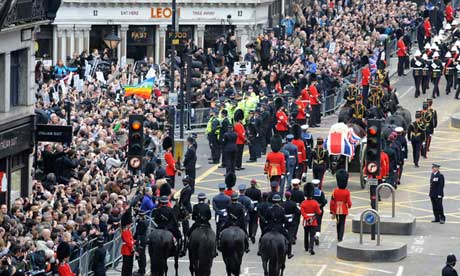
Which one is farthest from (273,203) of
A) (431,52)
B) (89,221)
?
(431,52)

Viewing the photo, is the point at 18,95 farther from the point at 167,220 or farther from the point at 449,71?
the point at 449,71

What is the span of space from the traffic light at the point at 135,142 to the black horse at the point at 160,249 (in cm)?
417

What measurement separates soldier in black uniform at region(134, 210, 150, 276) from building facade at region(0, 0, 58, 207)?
501 cm

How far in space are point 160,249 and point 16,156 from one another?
8.45 meters

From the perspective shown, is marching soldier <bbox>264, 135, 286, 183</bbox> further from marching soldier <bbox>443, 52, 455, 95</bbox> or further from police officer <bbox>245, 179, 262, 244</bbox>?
marching soldier <bbox>443, 52, 455, 95</bbox>

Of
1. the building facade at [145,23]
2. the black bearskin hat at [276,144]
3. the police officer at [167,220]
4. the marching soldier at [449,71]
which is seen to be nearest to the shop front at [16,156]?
the police officer at [167,220]

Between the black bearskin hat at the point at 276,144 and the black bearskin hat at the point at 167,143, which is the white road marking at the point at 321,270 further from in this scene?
the black bearskin hat at the point at 167,143

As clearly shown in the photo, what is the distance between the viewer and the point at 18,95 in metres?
51.0

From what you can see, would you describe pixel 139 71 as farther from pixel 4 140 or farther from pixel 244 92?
pixel 4 140

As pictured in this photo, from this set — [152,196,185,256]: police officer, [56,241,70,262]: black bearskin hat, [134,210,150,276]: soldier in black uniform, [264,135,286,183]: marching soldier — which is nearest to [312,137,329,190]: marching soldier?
[264,135,286,183]: marching soldier

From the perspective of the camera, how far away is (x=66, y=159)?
1957 inches

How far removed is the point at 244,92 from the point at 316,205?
726 inches

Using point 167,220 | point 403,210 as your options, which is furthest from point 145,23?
point 167,220

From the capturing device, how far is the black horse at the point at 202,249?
141 ft
